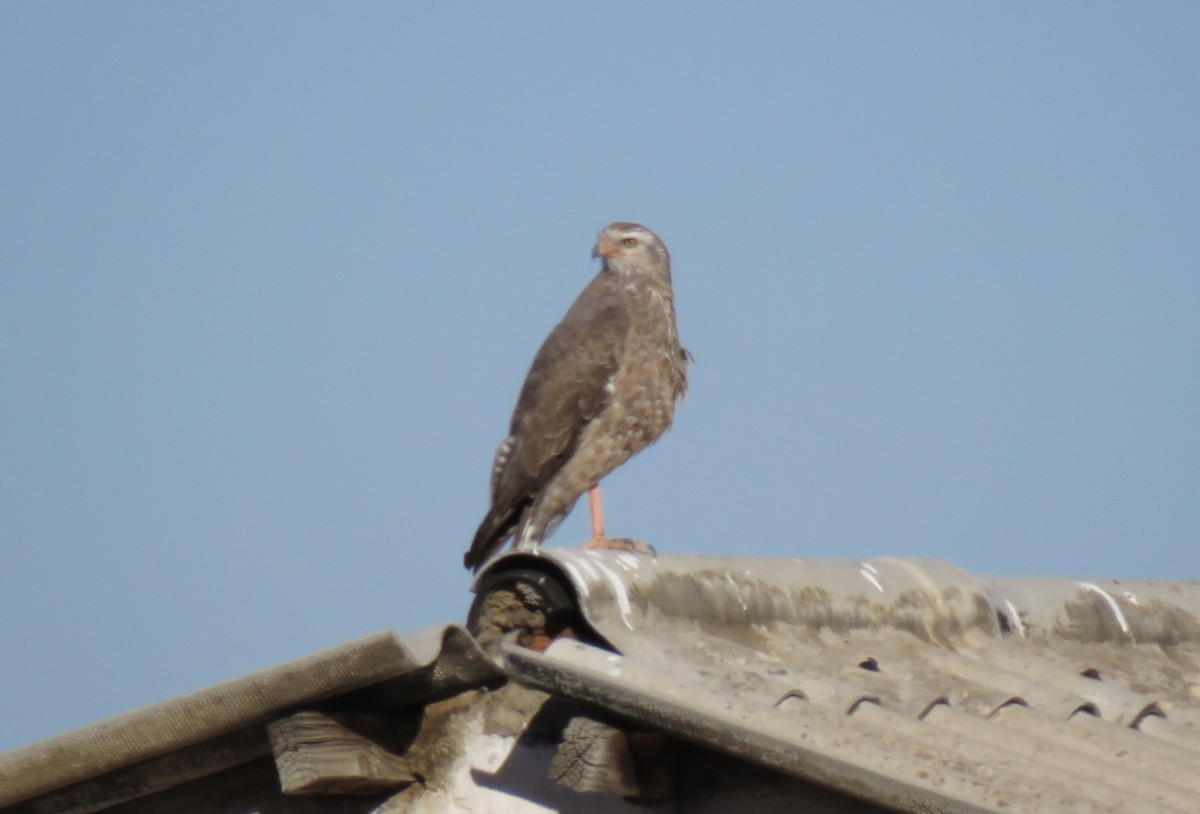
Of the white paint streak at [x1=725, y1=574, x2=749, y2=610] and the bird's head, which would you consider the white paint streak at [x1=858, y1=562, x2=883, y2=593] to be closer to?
the white paint streak at [x1=725, y1=574, x2=749, y2=610]

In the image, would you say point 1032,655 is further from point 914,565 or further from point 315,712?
point 315,712

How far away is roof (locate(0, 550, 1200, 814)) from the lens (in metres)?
3.26

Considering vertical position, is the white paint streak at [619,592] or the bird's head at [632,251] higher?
the bird's head at [632,251]

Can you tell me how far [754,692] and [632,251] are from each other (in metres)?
4.71

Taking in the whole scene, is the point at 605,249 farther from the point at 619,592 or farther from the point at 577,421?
the point at 619,592

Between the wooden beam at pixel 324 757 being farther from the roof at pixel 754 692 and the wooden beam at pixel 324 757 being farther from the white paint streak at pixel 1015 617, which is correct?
the white paint streak at pixel 1015 617

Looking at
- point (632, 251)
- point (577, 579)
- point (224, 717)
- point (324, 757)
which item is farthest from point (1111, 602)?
point (224, 717)

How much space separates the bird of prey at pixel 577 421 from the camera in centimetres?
734

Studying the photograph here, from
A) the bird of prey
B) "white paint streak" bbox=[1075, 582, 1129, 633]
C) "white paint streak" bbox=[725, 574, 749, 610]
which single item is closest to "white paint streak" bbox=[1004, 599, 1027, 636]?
"white paint streak" bbox=[1075, 582, 1129, 633]

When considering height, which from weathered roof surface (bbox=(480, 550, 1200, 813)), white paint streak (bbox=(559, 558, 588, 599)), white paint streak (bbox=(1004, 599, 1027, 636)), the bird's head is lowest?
white paint streak (bbox=(1004, 599, 1027, 636))

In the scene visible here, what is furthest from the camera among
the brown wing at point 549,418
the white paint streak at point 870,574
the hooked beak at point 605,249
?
the hooked beak at point 605,249

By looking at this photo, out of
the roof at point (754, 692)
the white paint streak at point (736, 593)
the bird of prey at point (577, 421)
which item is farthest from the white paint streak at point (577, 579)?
the bird of prey at point (577, 421)

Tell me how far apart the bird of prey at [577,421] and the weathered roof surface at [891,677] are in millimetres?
2048

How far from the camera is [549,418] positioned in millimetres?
7406
